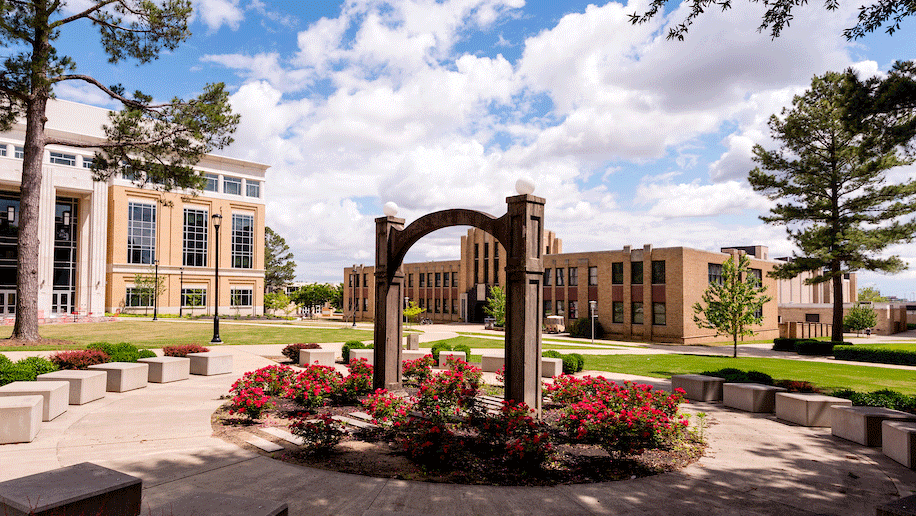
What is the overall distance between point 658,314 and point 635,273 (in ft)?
12.9

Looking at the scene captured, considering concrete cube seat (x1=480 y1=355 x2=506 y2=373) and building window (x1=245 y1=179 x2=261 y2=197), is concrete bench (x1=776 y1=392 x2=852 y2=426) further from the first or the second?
building window (x1=245 y1=179 x2=261 y2=197)

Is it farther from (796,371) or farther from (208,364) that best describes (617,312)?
(208,364)

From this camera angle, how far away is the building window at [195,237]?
2650 inches

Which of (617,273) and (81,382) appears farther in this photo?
(617,273)

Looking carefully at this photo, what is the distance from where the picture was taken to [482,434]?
837 cm

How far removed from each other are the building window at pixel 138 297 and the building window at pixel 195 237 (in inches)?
290

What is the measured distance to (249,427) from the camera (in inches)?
375

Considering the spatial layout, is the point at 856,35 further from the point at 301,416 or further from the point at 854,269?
the point at 854,269

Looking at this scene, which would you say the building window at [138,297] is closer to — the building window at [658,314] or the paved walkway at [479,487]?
the building window at [658,314]

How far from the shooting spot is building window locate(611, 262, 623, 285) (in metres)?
44.6

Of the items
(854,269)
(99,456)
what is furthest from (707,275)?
(99,456)

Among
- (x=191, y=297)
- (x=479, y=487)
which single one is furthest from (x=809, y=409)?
(x=191, y=297)

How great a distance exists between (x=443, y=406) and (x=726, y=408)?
7.42m

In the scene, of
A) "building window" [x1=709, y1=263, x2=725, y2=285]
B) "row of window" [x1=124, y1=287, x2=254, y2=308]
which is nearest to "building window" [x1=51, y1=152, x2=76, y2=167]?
"row of window" [x1=124, y1=287, x2=254, y2=308]
